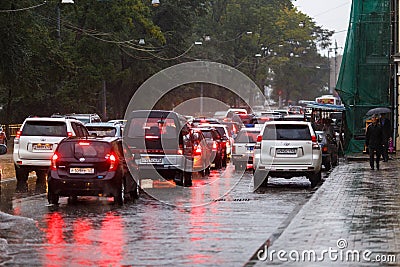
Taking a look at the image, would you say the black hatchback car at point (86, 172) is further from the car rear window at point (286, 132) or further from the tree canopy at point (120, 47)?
the tree canopy at point (120, 47)

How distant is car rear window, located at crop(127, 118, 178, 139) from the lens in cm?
2272

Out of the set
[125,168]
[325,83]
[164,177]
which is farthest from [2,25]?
[325,83]

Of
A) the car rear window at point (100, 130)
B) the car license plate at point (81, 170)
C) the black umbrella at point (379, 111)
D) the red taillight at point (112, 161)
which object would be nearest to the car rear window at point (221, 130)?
the black umbrella at point (379, 111)

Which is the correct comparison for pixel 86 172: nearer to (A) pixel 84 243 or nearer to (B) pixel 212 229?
(B) pixel 212 229

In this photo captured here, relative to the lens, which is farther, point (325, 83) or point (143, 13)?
point (325, 83)

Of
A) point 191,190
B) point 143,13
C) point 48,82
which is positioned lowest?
point 191,190

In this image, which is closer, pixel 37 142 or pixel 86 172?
pixel 86 172

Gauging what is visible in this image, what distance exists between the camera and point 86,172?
19234mm

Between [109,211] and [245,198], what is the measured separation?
4.10m

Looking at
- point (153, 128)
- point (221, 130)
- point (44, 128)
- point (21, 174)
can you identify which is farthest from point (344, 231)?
point (221, 130)

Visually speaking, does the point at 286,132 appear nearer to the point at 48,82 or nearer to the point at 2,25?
the point at 2,25

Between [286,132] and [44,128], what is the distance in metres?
6.59

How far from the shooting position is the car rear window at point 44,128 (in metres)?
25.6

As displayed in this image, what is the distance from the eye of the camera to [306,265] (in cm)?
1094
